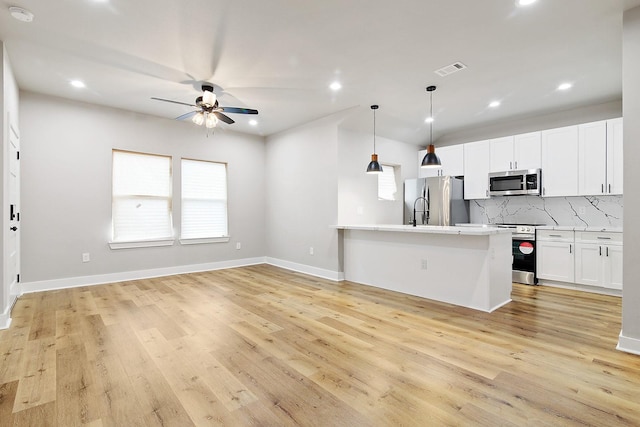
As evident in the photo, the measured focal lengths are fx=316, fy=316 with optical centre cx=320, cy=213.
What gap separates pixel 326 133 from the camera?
217 inches

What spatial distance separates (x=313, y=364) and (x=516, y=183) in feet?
15.6

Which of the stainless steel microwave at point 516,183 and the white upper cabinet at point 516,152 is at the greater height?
the white upper cabinet at point 516,152

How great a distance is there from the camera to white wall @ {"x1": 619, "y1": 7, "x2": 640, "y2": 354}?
2.52 metres

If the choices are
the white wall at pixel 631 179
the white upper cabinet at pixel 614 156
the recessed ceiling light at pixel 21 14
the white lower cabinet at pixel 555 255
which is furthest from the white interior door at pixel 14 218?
the white upper cabinet at pixel 614 156

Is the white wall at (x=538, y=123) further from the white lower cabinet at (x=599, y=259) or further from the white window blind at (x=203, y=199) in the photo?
the white window blind at (x=203, y=199)

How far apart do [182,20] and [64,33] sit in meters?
1.22

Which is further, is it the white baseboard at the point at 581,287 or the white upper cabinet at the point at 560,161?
the white upper cabinet at the point at 560,161

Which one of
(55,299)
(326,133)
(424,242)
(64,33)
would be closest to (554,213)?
(424,242)

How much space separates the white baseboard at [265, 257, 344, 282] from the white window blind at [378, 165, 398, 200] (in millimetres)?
1923

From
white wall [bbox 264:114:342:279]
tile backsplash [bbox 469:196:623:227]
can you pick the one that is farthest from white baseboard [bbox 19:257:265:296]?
tile backsplash [bbox 469:196:623:227]

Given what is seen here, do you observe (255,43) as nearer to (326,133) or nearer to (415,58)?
(415,58)

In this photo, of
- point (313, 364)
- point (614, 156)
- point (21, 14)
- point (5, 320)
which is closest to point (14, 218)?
point (5, 320)

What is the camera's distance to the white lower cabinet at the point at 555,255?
15.2ft

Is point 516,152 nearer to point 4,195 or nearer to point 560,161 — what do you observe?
point 560,161
